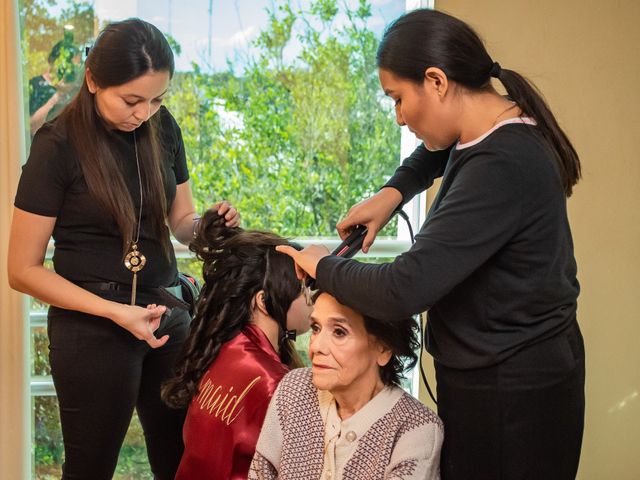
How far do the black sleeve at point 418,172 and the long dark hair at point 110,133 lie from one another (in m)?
0.60

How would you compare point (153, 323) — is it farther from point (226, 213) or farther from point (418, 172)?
point (418, 172)

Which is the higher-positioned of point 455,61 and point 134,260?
point 455,61

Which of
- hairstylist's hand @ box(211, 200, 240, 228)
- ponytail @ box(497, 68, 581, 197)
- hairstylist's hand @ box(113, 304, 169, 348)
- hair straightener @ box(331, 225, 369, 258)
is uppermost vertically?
ponytail @ box(497, 68, 581, 197)

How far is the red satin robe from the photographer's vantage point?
1816mm

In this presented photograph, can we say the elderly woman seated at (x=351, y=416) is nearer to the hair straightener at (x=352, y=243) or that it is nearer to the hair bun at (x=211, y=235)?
the hair straightener at (x=352, y=243)

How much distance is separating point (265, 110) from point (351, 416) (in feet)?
5.07

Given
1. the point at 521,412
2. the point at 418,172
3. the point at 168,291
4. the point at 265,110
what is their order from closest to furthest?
the point at 521,412
the point at 418,172
the point at 168,291
the point at 265,110

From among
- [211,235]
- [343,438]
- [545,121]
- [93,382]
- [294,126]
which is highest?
[545,121]

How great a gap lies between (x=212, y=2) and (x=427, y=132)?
165 cm

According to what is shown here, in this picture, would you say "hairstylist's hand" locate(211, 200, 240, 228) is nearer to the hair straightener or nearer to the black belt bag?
the black belt bag

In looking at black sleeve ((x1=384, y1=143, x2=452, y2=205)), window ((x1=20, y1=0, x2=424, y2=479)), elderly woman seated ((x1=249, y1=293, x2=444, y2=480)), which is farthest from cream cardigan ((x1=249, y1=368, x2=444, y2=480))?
window ((x1=20, y1=0, x2=424, y2=479))

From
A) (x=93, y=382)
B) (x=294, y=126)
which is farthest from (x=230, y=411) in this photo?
(x=294, y=126)

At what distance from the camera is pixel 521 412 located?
1.38m

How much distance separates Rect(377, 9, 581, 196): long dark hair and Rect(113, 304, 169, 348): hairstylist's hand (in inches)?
33.1
